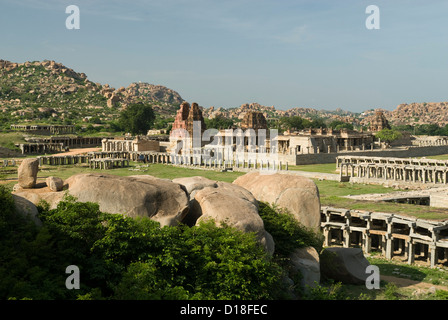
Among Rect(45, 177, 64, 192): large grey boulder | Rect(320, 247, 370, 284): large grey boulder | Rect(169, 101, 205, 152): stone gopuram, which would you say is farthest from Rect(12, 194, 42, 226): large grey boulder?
Rect(169, 101, 205, 152): stone gopuram

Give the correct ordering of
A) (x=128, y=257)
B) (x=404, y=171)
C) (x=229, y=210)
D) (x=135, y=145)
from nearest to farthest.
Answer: (x=128, y=257) < (x=229, y=210) < (x=404, y=171) < (x=135, y=145)

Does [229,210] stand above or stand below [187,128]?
below

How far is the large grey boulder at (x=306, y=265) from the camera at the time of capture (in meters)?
17.8

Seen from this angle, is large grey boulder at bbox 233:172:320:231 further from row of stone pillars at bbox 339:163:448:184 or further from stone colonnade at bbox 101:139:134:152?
stone colonnade at bbox 101:139:134:152

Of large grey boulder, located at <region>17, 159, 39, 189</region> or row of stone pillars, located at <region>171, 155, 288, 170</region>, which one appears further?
row of stone pillars, located at <region>171, 155, 288, 170</region>

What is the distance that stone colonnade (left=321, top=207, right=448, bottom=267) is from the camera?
1041 inches

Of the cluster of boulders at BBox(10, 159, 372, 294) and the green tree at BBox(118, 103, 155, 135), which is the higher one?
the green tree at BBox(118, 103, 155, 135)

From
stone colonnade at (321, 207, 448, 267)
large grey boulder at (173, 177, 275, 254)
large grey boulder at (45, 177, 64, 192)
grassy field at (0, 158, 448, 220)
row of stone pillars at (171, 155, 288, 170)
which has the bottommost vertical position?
stone colonnade at (321, 207, 448, 267)

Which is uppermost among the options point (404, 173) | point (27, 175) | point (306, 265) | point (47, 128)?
point (47, 128)

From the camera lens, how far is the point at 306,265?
18.3 meters

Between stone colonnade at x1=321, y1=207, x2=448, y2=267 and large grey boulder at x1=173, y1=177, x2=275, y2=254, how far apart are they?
12.3 meters

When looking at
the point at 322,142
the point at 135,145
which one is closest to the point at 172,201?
the point at 322,142

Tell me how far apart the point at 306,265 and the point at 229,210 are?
3872mm

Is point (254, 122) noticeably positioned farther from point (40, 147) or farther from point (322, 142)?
point (40, 147)
